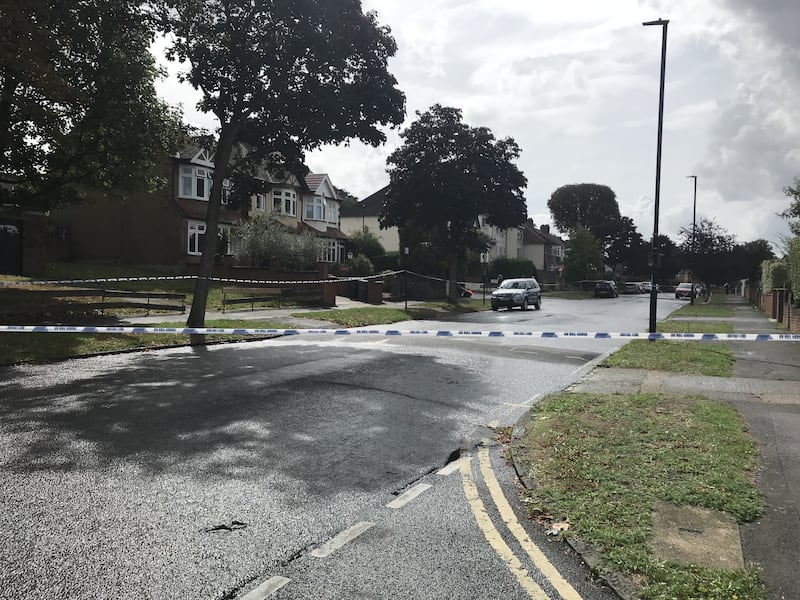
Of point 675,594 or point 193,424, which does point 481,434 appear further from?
point 675,594

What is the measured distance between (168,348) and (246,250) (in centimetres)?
1903

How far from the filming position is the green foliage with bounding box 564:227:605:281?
6638cm

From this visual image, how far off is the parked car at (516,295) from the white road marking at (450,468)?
2554cm

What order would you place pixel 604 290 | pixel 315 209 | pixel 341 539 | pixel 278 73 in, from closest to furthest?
pixel 341 539, pixel 278 73, pixel 315 209, pixel 604 290

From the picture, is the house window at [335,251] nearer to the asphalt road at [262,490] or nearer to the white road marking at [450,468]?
the asphalt road at [262,490]

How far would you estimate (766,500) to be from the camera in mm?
4480

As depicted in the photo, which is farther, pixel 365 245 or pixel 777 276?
pixel 365 245

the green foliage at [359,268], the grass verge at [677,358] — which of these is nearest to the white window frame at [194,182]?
the green foliage at [359,268]

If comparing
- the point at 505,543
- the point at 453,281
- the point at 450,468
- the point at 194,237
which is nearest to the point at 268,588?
the point at 505,543

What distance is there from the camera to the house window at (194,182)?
3744cm

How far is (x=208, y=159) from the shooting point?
37.9 meters

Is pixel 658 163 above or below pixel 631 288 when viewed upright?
above

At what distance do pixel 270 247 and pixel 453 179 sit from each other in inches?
399

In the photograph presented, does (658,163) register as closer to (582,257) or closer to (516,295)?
(516,295)
